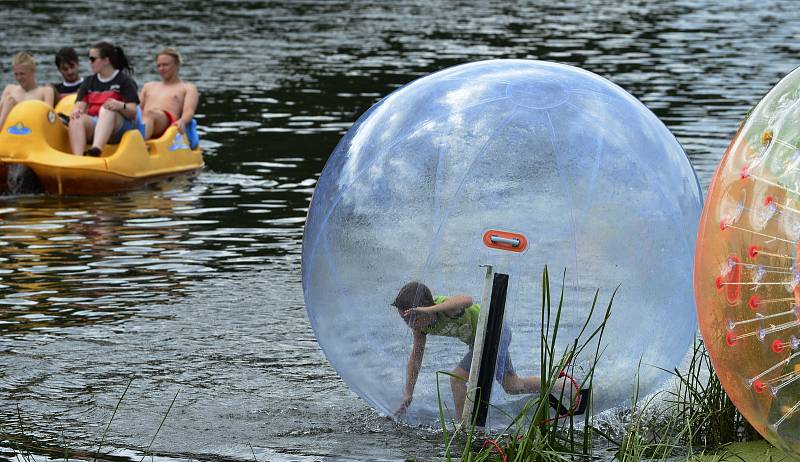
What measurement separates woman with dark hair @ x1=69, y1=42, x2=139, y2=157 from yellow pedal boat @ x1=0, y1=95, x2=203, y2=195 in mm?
147

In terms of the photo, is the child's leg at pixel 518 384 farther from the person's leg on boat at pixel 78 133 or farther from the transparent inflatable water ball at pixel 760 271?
the person's leg on boat at pixel 78 133

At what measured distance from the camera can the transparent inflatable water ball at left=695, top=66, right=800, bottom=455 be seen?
4590 mm

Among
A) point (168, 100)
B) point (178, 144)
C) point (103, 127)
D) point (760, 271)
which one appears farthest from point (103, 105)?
point (760, 271)

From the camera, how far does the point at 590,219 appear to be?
545 centimetres

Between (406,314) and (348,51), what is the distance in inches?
752

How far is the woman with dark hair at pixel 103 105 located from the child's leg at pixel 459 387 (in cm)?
800

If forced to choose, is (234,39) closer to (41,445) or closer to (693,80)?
(693,80)

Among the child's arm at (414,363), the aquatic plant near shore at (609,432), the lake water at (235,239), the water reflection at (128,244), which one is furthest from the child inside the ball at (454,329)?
the water reflection at (128,244)

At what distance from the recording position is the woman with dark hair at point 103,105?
42.6 ft

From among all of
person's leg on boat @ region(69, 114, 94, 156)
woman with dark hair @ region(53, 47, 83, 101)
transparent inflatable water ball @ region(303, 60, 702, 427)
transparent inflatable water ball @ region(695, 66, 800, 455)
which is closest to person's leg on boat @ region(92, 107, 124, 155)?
person's leg on boat @ region(69, 114, 94, 156)

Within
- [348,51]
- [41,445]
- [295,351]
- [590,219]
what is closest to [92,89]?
[295,351]

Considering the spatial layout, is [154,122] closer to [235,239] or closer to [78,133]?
[78,133]

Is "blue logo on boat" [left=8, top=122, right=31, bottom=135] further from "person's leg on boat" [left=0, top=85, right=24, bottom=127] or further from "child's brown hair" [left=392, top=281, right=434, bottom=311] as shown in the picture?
"child's brown hair" [left=392, top=281, right=434, bottom=311]

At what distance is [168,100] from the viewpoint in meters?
14.2
